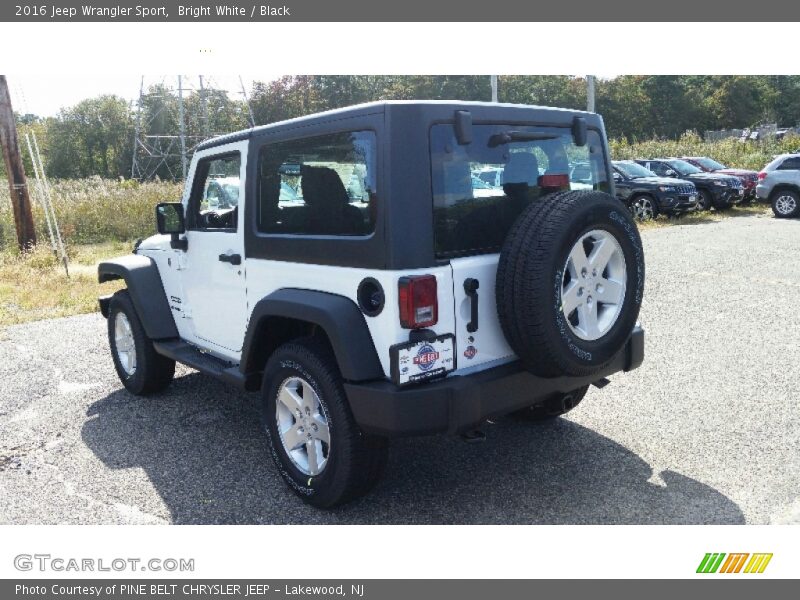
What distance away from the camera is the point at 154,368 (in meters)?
5.10

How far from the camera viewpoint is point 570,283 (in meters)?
3.14

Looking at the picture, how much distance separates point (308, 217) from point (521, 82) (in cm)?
4669

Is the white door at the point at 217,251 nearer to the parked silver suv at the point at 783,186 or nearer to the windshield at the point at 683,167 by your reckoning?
the parked silver suv at the point at 783,186

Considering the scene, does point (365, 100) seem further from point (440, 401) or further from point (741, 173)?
→ point (440, 401)

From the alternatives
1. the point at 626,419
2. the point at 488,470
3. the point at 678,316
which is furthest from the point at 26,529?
the point at 678,316

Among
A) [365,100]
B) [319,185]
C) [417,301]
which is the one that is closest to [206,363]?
[319,185]

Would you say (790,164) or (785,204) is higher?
(790,164)

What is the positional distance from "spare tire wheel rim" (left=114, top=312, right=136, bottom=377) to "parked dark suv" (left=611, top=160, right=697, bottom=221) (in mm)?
13822

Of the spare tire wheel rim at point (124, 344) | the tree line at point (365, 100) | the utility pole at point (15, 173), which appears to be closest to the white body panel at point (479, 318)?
the spare tire wheel rim at point (124, 344)

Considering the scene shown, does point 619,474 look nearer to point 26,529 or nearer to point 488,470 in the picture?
point 488,470

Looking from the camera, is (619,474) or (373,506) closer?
(373,506)

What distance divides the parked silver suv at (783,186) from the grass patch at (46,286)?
1592cm

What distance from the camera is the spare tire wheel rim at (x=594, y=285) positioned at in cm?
313

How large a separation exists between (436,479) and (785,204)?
16723mm
